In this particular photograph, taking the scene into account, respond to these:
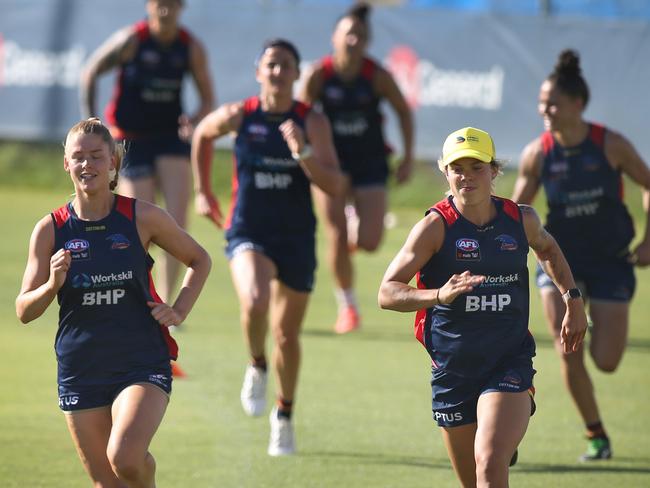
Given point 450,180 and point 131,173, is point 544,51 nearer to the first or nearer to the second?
point 131,173

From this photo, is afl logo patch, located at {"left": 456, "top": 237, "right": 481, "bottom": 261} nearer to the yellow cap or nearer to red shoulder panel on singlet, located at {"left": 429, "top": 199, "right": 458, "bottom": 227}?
red shoulder panel on singlet, located at {"left": 429, "top": 199, "right": 458, "bottom": 227}

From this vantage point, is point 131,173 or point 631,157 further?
point 131,173

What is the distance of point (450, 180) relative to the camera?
5805mm

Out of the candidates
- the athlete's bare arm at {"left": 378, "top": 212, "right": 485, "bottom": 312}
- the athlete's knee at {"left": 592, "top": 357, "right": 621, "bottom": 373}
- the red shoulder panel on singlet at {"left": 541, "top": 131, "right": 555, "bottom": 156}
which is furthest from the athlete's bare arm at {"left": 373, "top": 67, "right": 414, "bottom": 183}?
the athlete's bare arm at {"left": 378, "top": 212, "right": 485, "bottom": 312}

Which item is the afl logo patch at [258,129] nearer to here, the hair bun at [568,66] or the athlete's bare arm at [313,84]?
the hair bun at [568,66]

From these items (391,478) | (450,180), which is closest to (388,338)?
(391,478)

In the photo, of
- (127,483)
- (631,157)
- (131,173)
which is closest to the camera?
(127,483)

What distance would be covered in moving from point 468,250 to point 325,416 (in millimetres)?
3373

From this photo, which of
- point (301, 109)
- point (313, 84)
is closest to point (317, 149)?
point (301, 109)

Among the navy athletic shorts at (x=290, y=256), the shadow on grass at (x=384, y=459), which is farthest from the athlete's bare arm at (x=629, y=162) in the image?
the navy athletic shorts at (x=290, y=256)

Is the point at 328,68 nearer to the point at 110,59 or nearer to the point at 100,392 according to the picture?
the point at 110,59

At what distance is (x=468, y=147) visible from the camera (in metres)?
5.69

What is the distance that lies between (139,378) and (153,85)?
609 cm

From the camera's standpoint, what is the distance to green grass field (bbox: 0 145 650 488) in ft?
24.5
